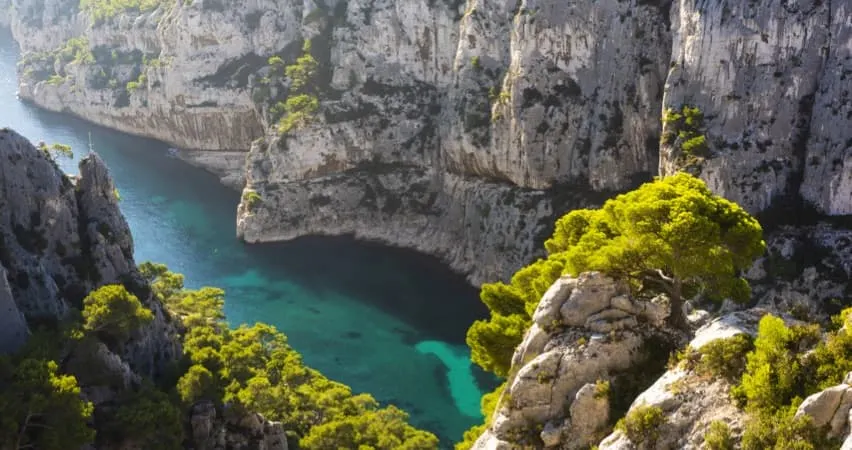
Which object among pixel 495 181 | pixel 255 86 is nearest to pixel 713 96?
pixel 495 181

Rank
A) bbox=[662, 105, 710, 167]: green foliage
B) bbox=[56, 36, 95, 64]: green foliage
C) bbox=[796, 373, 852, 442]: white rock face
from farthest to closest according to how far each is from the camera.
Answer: bbox=[56, 36, 95, 64]: green foliage → bbox=[662, 105, 710, 167]: green foliage → bbox=[796, 373, 852, 442]: white rock face

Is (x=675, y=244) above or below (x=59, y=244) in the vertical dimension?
above

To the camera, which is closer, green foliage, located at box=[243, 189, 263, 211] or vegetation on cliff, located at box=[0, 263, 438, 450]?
vegetation on cliff, located at box=[0, 263, 438, 450]

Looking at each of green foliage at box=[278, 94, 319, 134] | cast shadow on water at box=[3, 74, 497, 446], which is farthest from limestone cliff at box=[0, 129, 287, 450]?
green foliage at box=[278, 94, 319, 134]

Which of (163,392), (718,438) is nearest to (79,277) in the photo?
(163,392)

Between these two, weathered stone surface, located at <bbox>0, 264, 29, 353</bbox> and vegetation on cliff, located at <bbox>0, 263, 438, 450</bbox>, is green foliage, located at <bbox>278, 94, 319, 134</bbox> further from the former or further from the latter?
weathered stone surface, located at <bbox>0, 264, 29, 353</bbox>

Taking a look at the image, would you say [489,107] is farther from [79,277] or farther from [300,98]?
[79,277]

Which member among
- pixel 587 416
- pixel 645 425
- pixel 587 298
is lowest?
pixel 587 416

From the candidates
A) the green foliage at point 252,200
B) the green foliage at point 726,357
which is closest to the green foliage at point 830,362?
the green foliage at point 726,357
